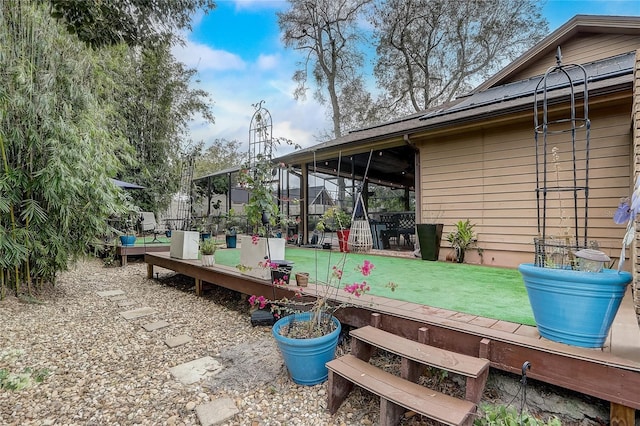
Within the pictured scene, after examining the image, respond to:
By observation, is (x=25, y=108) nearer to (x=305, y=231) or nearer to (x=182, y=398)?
(x=182, y=398)

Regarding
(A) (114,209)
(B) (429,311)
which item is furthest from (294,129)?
(B) (429,311)

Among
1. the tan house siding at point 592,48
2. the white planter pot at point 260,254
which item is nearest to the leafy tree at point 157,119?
the white planter pot at point 260,254

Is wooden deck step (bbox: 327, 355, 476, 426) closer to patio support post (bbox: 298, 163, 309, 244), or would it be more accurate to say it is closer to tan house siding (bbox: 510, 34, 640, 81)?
patio support post (bbox: 298, 163, 309, 244)

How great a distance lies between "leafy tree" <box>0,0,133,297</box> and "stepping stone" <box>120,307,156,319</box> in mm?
1324

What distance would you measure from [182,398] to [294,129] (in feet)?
47.9

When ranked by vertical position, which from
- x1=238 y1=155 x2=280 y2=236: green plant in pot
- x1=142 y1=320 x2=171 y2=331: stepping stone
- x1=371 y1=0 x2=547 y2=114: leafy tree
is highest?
x1=371 y1=0 x2=547 y2=114: leafy tree

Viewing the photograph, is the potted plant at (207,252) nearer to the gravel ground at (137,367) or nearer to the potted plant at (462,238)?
the gravel ground at (137,367)

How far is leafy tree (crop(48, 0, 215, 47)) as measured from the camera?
12.1 feet

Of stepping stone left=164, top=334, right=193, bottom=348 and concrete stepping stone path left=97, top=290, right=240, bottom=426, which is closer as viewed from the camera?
concrete stepping stone path left=97, top=290, right=240, bottom=426

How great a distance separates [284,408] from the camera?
1.90m

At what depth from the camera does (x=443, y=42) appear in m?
12.2

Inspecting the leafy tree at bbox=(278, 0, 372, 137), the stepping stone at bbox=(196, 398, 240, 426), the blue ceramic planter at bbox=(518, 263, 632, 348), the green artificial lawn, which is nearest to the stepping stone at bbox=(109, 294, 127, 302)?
the green artificial lawn

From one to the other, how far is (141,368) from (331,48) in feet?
46.3

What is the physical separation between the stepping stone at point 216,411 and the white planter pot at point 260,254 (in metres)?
1.45
